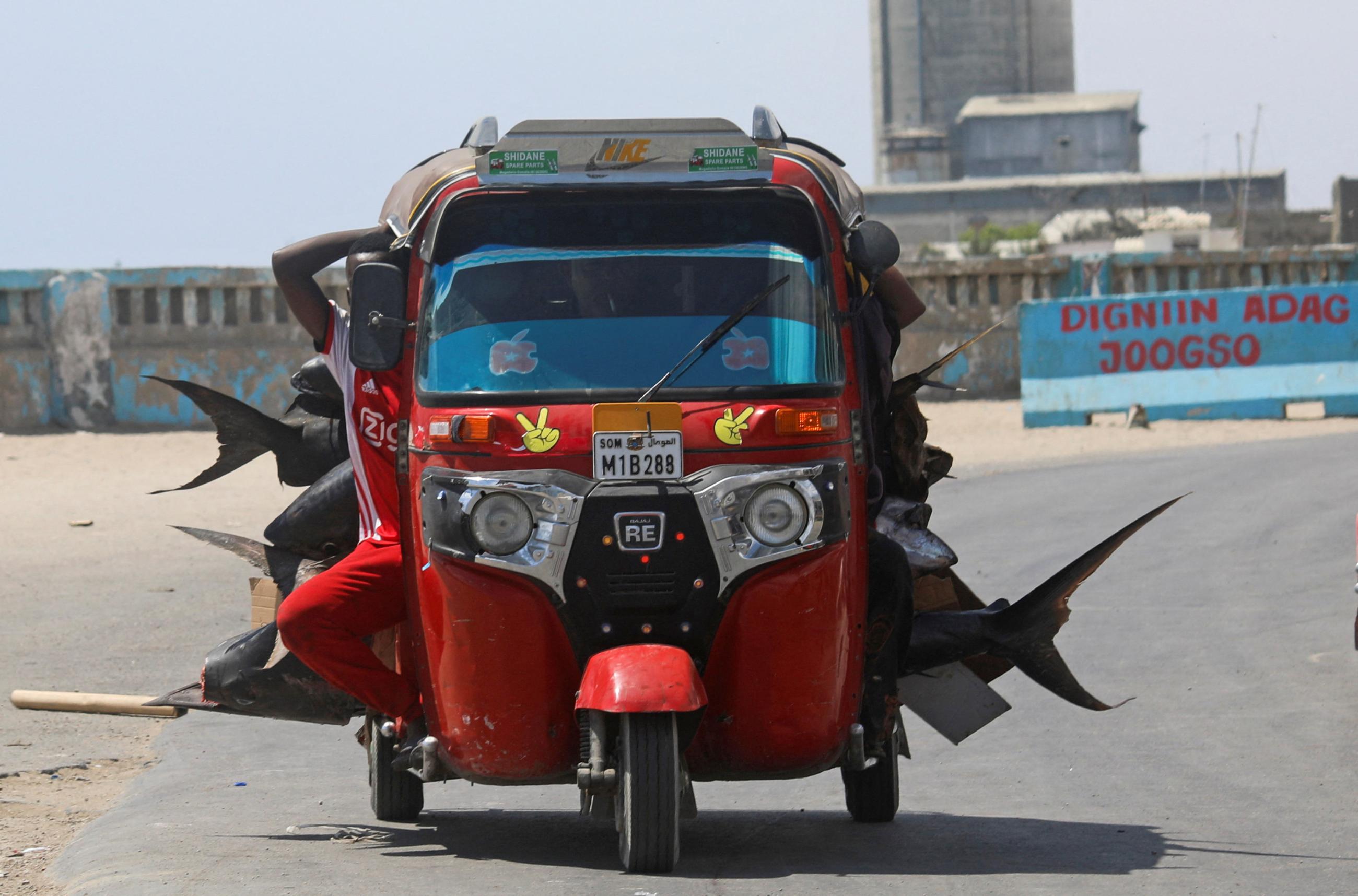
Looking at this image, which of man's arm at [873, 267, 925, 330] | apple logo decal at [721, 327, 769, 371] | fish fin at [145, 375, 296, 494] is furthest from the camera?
fish fin at [145, 375, 296, 494]

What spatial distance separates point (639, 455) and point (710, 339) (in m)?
0.45

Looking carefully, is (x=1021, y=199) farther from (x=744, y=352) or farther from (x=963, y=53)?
(x=744, y=352)

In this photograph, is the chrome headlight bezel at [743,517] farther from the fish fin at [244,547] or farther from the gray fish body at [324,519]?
the fish fin at [244,547]

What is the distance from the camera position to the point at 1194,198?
Answer: 99.2 m

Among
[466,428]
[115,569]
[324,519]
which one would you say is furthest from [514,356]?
[115,569]

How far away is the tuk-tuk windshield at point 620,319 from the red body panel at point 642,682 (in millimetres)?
833

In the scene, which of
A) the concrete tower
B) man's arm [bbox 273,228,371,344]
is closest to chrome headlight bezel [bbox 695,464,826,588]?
man's arm [bbox 273,228,371,344]

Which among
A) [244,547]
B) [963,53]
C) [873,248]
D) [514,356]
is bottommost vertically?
[244,547]

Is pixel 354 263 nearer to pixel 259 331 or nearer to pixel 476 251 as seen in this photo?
pixel 476 251

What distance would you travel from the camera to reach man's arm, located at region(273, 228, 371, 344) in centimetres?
646

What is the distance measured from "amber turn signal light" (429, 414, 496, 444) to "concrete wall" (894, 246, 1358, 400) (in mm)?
22543

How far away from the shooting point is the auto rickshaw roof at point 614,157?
610cm

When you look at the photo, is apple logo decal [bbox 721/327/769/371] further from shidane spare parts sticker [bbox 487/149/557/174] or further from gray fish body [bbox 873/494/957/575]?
gray fish body [bbox 873/494/957/575]

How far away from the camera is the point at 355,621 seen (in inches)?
247
